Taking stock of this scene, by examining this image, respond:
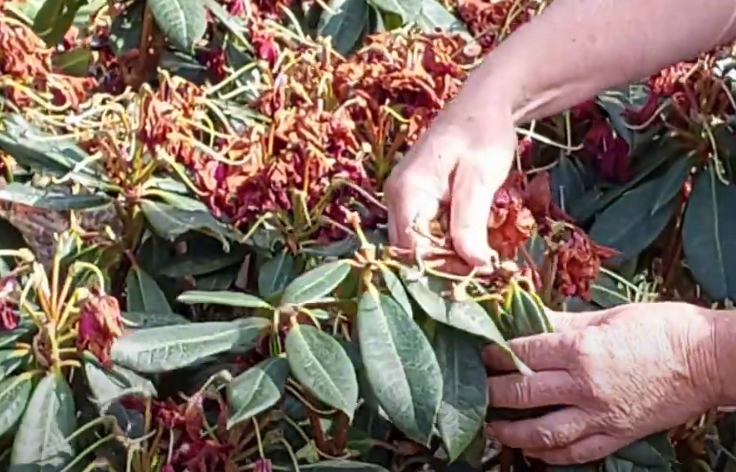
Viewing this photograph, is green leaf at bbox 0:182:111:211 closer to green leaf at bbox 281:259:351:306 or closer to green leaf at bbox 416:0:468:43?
green leaf at bbox 281:259:351:306

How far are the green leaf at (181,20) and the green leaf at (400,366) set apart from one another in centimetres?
69

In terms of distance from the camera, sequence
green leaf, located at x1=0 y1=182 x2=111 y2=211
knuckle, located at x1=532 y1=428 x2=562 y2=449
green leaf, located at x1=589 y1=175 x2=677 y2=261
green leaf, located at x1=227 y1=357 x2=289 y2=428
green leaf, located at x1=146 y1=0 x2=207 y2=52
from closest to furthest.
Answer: green leaf, located at x1=227 y1=357 x2=289 y2=428, knuckle, located at x1=532 y1=428 x2=562 y2=449, green leaf, located at x1=0 y1=182 x2=111 y2=211, green leaf, located at x1=589 y1=175 x2=677 y2=261, green leaf, located at x1=146 y1=0 x2=207 y2=52

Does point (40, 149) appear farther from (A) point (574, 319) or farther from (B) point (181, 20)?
(A) point (574, 319)

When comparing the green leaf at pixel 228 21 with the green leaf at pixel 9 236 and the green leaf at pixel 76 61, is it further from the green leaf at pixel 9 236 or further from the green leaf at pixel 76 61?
the green leaf at pixel 9 236

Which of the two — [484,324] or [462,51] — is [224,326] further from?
[462,51]

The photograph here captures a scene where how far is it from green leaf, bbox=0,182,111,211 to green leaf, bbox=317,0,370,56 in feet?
1.65

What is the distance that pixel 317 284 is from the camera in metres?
0.96

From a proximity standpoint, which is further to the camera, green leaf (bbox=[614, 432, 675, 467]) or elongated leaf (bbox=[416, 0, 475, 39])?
elongated leaf (bbox=[416, 0, 475, 39])

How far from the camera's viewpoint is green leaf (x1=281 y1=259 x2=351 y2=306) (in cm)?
96

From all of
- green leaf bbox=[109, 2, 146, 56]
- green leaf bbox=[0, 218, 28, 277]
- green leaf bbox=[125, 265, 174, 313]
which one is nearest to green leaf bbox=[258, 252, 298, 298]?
green leaf bbox=[125, 265, 174, 313]

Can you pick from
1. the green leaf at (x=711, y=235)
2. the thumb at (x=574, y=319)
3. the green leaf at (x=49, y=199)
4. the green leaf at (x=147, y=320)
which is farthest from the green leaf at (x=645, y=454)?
the green leaf at (x=49, y=199)

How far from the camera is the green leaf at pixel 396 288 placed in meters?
0.95

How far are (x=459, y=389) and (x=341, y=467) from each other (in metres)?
0.13

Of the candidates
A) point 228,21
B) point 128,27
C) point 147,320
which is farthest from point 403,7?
point 147,320
